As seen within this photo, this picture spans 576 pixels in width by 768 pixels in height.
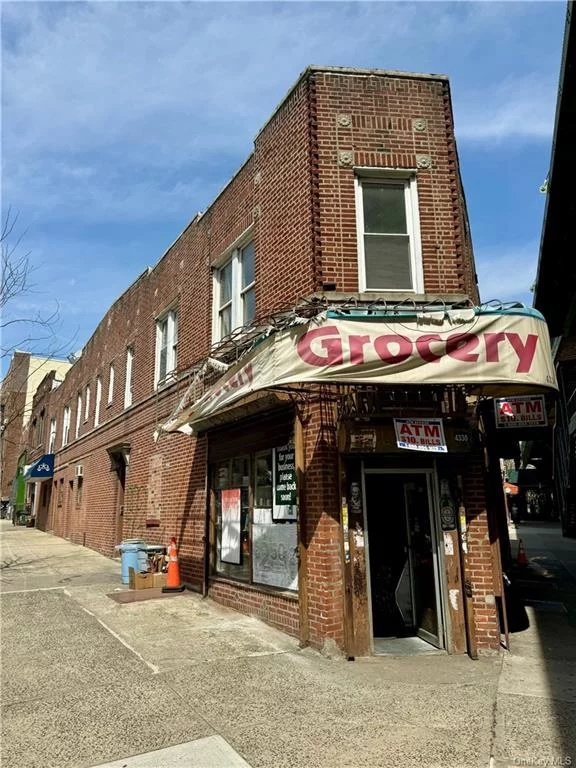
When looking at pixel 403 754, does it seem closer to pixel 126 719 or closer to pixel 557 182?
pixel 126 719

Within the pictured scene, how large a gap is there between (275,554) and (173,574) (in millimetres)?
3196

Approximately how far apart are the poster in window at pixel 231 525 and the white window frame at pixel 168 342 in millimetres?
3541

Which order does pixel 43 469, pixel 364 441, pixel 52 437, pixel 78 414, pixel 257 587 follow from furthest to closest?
pixel 52 437 → pixel 43 469 → pixel 78 414 → pixel 257 587 → pixel 364 441

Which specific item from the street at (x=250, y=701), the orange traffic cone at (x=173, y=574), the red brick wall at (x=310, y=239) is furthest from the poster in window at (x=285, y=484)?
the orange traffic cone at (x=173, y=574)

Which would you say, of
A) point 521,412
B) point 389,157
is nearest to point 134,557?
point 521,412

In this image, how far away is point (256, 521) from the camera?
323 inches

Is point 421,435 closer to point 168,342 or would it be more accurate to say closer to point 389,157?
point 389,157

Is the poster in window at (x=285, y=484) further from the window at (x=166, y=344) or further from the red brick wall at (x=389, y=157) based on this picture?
the window at (x=166, y=344)

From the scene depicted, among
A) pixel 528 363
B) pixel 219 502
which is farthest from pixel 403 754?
pixel 219 502

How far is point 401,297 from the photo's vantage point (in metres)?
7.32

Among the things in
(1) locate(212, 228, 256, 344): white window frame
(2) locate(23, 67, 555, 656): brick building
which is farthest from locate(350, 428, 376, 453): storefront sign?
(1) locate(212, 228, 256, 344): white window frame

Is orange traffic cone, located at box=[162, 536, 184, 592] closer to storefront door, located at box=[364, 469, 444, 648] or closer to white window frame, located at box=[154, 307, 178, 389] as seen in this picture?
white window frame, located at box=[154, 307, 178, 389]

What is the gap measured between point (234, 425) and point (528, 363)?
4809 mm

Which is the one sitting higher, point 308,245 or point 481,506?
point 308,245
